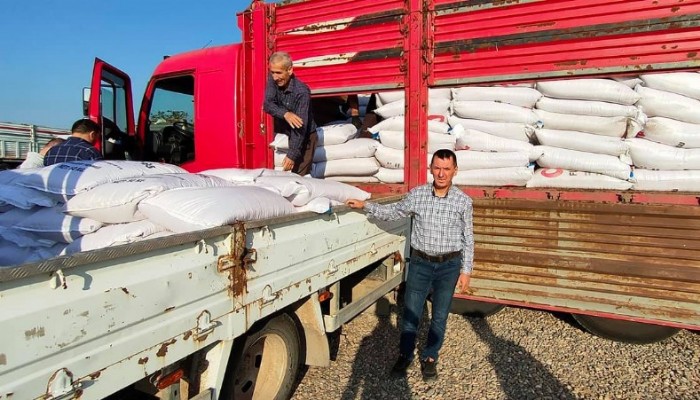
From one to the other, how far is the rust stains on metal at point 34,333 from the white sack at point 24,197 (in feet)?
3.32

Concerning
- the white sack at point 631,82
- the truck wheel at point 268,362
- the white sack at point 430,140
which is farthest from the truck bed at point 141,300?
the white sack at point 631,82

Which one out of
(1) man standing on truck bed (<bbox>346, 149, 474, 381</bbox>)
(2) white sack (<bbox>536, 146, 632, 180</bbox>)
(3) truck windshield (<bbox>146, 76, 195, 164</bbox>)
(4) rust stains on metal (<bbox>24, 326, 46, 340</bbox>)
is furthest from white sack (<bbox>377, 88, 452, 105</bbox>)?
(4) rust stains on metal (<bbox>24, 326, 46, 340</bbox>)

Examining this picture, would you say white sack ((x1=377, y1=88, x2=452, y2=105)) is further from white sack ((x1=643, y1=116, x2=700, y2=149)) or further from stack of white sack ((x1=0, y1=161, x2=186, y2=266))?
stack of white sack ((x1=0, y1=161, x2=186, y2=266))

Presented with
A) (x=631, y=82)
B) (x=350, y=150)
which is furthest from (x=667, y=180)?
(x=350, y=150)

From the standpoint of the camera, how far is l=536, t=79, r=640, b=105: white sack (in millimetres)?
3701

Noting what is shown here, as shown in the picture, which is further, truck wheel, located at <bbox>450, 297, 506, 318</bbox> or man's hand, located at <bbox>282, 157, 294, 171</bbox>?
truck wheel, located at <bbox>450, 297, 506, 318</bbox>

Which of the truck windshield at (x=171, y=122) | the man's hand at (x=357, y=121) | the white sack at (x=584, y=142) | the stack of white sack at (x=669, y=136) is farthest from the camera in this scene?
the man's hand at (x=357, y=121)

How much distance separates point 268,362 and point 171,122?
290 cm

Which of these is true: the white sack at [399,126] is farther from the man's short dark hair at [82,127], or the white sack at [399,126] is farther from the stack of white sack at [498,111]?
the man's short dark hair at [82,127]

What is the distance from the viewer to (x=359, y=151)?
4328 mm

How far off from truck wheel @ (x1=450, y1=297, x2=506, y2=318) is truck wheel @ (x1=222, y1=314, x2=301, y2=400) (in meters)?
1.87

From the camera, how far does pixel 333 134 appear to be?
174 inches

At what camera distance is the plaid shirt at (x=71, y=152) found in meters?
3.14

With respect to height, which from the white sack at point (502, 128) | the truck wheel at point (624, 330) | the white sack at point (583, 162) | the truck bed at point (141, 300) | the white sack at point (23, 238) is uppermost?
the white sack at point (502, 128)
